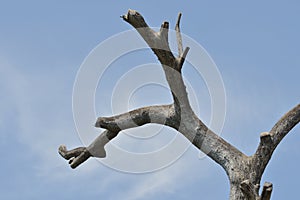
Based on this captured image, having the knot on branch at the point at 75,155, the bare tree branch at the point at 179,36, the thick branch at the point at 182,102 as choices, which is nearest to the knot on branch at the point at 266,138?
the thick branch at the point at 182,102

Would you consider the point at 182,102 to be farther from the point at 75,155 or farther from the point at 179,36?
the point at 75,155

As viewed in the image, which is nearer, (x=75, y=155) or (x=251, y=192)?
(x=251, y=192)

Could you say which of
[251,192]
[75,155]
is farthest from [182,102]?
[75,155]

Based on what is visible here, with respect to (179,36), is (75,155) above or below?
below

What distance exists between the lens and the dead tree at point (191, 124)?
7.76m

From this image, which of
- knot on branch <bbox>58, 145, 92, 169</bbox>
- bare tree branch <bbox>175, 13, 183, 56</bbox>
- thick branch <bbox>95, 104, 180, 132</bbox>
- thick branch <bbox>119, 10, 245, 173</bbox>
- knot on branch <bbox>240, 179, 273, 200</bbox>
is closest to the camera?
knot on branch <bbox>240, 179, 273, 200</bbox>

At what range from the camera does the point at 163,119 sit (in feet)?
28.6

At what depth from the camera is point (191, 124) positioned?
845cm

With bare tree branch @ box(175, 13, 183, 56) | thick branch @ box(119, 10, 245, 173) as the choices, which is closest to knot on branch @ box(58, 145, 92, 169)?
thick branch @ box(119, 10, 245, 173)

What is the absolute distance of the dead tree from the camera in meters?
7.76

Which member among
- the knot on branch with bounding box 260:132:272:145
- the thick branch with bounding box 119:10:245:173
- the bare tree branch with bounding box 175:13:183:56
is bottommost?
the knot on branch with bounding box 260:132:272:145

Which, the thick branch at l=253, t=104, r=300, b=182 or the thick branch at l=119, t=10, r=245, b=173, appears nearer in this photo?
the thick branch at l=119, t=10, r=245, b=173

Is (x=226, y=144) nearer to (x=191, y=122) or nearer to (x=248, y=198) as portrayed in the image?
(x=191, y=122)

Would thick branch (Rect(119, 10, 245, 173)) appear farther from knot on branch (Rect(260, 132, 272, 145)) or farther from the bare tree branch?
knot on branch (Rect(260, 132, 272, 145))
